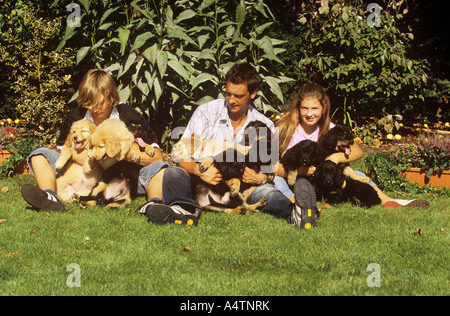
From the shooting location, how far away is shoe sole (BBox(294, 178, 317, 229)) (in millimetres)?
3980

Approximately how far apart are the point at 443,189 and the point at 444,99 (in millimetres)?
3614

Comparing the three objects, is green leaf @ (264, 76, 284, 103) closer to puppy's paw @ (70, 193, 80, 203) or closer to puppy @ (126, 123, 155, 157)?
puppy @ (126, 123, 155, 157)

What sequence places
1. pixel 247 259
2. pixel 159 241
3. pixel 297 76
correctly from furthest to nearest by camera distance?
pixel 297 76 < pixel 159 241 < pixel 247 259

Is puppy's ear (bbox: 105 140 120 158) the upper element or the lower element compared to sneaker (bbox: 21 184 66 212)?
upper

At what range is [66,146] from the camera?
4.40m

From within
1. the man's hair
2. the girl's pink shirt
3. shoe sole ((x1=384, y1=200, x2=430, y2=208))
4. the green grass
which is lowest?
the green grass

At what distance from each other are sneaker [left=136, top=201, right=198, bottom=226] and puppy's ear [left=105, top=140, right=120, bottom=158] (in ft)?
1.83

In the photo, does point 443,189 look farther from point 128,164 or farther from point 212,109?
point 128,164

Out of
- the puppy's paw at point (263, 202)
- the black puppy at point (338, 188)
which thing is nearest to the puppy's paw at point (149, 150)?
the puppy's paw at point (263, 202)

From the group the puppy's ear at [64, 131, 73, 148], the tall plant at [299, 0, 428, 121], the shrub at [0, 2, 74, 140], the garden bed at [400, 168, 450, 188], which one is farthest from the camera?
the tall plant at [299, 0, 428, 121]

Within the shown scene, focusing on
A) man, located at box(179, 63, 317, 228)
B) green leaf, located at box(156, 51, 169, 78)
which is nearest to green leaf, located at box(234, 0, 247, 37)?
green leaf, located at box(156, 51, 169, 78)

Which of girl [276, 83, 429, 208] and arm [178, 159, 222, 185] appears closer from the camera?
arm [178, 159, 222, 185]


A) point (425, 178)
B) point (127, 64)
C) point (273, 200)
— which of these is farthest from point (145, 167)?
point (425, 178)
